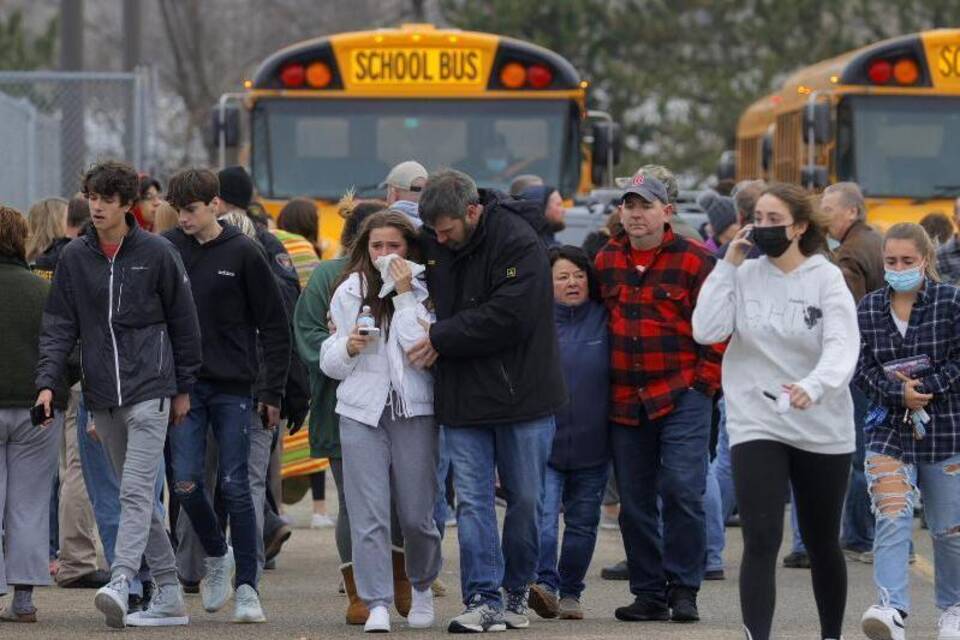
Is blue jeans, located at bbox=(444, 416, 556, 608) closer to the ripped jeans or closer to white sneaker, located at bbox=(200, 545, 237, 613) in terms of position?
white sneaker, located at bbox=(200, 545, 237, 613)

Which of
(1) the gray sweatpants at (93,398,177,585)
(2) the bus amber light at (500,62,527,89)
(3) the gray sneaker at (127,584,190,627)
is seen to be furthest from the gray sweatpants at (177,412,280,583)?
(2) the bus amber light at (500,62,527,89)

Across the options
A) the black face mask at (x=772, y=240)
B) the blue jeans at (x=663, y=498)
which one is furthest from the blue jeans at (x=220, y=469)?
the black face mask at (x=772, y=240)

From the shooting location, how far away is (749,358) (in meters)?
7.21

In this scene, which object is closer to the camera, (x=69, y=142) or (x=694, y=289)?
(x=694, y=289)

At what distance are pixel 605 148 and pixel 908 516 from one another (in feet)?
27.8

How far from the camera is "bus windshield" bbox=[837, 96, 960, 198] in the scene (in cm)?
1614

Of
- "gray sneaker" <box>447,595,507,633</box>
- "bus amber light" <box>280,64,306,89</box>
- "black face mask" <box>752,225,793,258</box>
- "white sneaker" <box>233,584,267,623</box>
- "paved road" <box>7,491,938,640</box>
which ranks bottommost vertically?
"paved road" <box>7,491,938,640</box>

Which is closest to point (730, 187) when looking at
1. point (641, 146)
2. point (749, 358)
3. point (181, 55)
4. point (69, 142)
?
point (69, 142)

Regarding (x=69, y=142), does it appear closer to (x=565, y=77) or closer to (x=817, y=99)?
(x=565, y=77)

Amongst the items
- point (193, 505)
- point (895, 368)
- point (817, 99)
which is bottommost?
point (193, 505)

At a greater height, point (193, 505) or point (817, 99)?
point (817, 99)

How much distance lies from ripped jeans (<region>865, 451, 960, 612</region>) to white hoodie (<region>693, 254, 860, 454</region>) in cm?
118

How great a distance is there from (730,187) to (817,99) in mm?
907

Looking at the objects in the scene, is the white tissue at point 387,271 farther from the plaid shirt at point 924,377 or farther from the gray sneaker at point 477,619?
the plaid shirt at point 924,377
